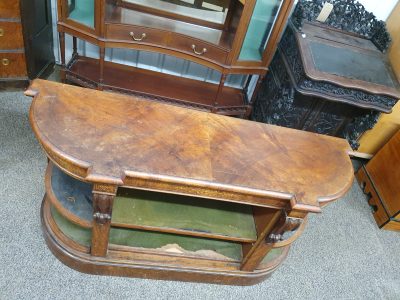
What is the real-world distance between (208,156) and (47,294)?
37.1 inches

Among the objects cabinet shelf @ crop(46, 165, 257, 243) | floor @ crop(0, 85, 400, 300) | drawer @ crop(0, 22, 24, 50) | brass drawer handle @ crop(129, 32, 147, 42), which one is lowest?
floor @ crop(0, 85, 400, 300)

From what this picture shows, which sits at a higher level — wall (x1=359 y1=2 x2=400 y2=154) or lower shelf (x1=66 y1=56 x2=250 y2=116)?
wall (x1=359 y1=2 x2=400 y2=154)

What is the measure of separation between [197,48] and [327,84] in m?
0.83

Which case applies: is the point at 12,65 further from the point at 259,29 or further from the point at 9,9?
the point at 259,29

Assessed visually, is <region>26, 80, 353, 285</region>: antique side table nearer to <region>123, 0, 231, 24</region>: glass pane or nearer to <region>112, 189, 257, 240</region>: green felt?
<region>112, 189, 257, 240</region>: green felt

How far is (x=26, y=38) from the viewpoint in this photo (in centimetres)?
210

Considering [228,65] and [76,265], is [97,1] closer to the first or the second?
[228,65]

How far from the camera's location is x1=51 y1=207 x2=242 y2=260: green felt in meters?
1.51

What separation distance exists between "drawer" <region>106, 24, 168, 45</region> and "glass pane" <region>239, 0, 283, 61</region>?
523mm

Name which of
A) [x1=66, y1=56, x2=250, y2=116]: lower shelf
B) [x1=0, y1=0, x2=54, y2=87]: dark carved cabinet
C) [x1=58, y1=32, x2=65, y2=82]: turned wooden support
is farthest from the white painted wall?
[x1=0, y1=0, x2=54, y2=87]: dark carved cabinet

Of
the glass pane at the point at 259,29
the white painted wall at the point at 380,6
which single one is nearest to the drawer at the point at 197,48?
the glass pane at the point at 259,29

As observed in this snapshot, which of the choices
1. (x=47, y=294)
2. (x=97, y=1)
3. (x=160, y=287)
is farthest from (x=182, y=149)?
(x=97, y=1)

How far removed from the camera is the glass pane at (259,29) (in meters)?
1.95

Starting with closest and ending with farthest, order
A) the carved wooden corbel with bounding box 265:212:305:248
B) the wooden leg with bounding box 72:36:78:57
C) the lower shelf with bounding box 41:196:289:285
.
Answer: the carved wooden corbel with bounding box 265:212:305:248
the lower shelf with bounding box 41:196:289:285
the wooden leg with bounding box 72:36:78:57
